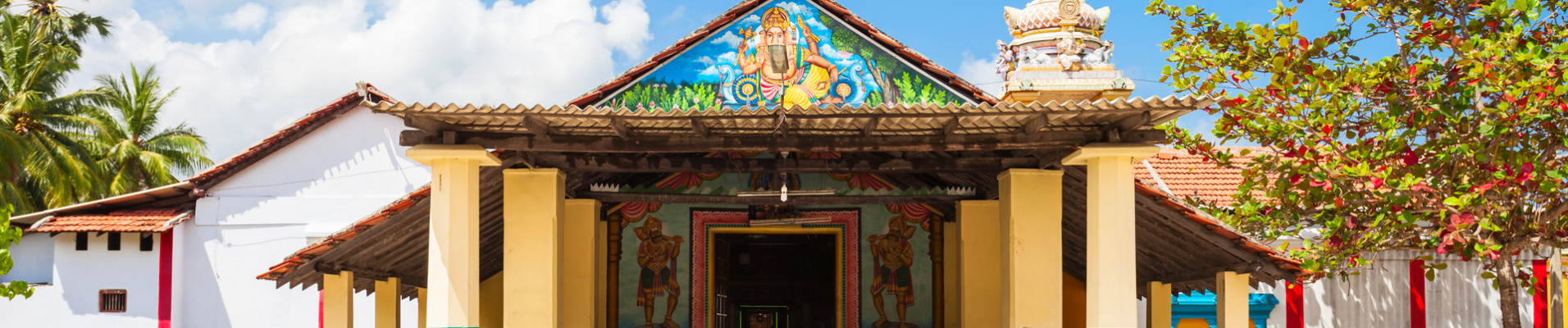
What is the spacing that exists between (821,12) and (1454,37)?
4.08 meters

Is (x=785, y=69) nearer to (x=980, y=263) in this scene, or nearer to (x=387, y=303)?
(x=980, y=263)

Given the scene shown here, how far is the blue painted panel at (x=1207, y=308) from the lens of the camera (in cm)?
1267

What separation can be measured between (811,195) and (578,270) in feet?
6.55

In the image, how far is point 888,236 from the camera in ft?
34.7

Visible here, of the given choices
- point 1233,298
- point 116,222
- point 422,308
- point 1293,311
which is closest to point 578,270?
point 422,308

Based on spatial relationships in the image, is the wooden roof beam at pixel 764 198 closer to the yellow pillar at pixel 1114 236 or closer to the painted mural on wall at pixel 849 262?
the painted mural on wall at pixel 849 262

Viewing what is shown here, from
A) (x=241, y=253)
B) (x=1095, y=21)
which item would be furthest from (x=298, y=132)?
(x=1095, y=21)

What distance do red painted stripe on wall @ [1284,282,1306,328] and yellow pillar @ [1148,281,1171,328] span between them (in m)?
3.09

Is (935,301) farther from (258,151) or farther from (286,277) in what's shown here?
(258,151)

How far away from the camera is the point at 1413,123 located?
22.8ft

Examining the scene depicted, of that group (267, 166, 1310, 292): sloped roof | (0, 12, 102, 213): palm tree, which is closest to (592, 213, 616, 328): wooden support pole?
(267, 166, 1310, 292): sloped roof

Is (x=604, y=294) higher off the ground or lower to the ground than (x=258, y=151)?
lower

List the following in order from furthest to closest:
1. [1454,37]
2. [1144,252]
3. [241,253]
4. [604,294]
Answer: [241,253]
[604,294]
[1144,252]
[1454,37]

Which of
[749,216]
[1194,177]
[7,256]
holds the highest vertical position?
[1194,177]
